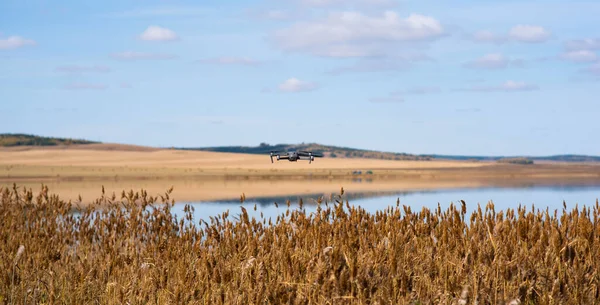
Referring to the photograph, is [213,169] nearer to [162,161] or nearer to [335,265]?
[162,161]

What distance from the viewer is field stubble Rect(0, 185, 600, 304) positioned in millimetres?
7184

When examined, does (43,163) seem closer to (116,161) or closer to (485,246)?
(116,161)

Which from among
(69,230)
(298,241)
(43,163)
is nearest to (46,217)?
(69,230)

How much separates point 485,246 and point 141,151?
282ft

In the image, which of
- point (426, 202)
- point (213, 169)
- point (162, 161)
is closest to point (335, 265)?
point (426, 202)

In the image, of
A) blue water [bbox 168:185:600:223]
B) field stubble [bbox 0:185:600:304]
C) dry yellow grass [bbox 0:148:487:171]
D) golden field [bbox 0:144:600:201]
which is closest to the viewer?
field stubble [bbox 0:185:600:304]

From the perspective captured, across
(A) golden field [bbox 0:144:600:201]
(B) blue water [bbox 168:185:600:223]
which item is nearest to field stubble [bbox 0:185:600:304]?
(B) blue water [bbox 168:185:600:223]

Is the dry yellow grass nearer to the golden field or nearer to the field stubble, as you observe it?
Answer: the golden field

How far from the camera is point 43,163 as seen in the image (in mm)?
73375

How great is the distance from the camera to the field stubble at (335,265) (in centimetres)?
718

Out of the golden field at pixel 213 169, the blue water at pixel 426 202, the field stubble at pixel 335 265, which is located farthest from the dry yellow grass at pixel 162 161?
the field stubble at pixel 335 265

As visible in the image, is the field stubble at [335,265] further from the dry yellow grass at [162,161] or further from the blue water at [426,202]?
the dry yellow grass at [162,161]

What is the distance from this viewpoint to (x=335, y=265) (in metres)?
7.05

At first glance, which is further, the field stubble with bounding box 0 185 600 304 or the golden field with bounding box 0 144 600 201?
the golden field with bounding box 0 144 600 201
